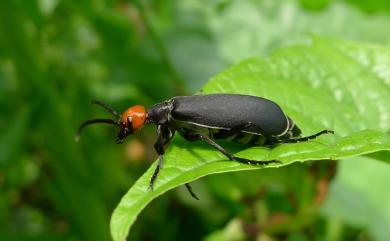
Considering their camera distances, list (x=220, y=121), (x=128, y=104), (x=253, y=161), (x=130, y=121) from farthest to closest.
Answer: (x=128, y=104) < (x=130, y=121) < (x=220, y=121) < (x=253, y=161)

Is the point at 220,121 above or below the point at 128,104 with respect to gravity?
above

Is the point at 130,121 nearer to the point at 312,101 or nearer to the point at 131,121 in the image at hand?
the point at 131,121

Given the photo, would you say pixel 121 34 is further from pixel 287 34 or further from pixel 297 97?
pixel 297 97

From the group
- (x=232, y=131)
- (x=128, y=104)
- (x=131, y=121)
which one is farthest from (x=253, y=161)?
(x=128, y=104)

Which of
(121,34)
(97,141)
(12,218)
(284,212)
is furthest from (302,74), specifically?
(12,218)

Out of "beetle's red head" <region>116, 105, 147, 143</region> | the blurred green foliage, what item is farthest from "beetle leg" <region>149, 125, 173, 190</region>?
the blurred green foliage

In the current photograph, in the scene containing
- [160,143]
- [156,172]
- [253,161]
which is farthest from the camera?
[160,143]

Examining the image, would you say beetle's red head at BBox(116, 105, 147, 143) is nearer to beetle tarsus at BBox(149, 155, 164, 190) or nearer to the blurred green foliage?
beetle tarsus at BBox(149, 155, 164, 190)
